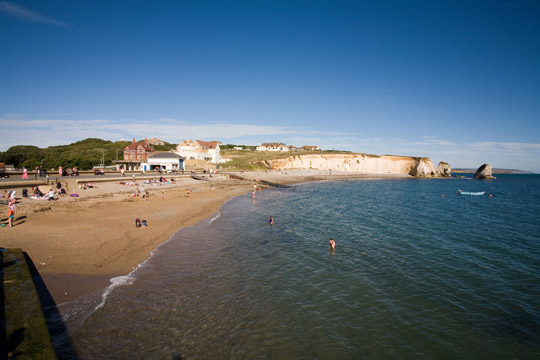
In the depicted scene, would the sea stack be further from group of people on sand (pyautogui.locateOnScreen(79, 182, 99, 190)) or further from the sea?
group of people on sand (pyautogui.locateOnScreen(79, 182, 99, 190))

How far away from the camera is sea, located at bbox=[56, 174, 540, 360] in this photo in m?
8.16

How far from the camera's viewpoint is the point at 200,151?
94.4m

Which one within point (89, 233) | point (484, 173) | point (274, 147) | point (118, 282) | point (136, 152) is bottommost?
point (118, 282)

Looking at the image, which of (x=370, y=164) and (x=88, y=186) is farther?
(x=370, y=164)

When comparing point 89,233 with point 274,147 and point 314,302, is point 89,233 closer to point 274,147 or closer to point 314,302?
point 314,302

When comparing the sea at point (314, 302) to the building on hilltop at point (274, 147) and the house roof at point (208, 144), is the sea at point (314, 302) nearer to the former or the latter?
the house roof at point (208, 144)

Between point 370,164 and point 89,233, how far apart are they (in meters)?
122

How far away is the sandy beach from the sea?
3.80 feet

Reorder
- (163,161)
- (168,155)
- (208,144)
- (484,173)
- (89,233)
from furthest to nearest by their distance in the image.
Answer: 1. (484,173)
2. (208,144)
3. (168,155)
4. (163,161)
5. (89,233)

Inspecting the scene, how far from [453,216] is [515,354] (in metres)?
28.3

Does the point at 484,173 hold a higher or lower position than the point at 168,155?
lower

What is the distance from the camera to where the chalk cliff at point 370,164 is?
107162mm

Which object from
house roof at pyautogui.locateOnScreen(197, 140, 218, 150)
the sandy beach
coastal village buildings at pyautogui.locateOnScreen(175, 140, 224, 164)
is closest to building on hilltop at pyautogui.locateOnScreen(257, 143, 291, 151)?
coastal village buildings at pyautogui.locateOnScreen(175, 140, 224, 164)

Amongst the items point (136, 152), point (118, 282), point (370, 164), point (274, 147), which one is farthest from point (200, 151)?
point (118, 282)
